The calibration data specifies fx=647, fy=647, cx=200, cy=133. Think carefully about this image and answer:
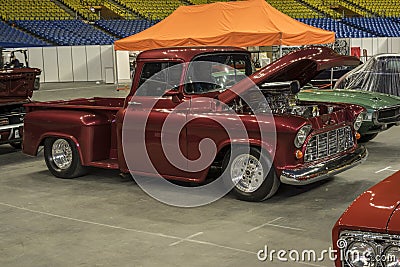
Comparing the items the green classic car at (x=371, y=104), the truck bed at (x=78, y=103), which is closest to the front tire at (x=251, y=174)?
the truck bed at (x=78, y=103)

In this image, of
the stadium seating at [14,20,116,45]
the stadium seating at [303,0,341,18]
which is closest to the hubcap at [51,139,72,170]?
the stadium seating at [14,20,116,45]

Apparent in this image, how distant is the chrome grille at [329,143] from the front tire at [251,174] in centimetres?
44

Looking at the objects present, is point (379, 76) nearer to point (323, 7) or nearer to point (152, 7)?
point (152, 7)

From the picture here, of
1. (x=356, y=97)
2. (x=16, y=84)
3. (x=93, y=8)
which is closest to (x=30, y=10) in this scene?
(x=93, y=8)

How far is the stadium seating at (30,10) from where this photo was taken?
3431 cm

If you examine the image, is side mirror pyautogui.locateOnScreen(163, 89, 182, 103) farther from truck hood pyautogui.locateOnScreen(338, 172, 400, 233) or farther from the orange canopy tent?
the orange canopy tent

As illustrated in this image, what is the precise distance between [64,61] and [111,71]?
9.05 feet

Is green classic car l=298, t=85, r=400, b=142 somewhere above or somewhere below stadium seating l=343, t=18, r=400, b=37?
below

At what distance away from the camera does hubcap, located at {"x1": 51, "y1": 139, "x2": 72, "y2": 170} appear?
8.65 metres

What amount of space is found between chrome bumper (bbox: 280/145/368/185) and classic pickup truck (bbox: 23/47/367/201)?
11 millimetres

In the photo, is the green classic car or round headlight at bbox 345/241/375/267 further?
the green classic car

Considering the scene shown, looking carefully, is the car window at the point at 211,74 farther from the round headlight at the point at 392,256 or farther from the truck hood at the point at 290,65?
the round headlight at the point at 392,256

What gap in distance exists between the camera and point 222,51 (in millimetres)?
8023

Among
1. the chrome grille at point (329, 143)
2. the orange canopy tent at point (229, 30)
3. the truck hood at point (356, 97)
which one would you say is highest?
the orange canopy tent at point (229, 30)
